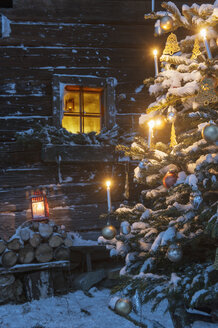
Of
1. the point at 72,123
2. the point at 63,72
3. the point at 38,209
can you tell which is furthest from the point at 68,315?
the point at 63,72

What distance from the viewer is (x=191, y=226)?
3.11m

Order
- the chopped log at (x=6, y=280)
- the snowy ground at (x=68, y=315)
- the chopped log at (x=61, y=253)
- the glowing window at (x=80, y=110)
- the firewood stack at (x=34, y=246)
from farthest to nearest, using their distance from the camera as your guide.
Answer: the glowing window at (x=80, y=110)
the chopped log at (x=61, y=253)
the firewood stack at (x=34, y=246)
the chopped log at (x=6, y=280)
the snowy ground at (x=68, y=315)

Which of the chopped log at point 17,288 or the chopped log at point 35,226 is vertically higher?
the chopped log at point 35,226

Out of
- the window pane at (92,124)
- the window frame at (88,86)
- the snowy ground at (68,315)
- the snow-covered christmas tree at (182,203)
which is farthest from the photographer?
the window pane at (92,124)

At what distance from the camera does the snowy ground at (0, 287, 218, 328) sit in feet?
11.2

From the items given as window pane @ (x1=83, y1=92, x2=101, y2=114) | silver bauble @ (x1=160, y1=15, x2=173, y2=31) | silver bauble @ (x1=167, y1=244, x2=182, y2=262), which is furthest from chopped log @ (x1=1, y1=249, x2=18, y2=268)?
silver bauble @ (x1=160, y1=15, x2=173, y2=31)

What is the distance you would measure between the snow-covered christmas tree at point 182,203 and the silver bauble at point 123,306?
0.30 ft

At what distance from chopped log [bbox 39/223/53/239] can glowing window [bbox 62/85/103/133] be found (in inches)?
76.6

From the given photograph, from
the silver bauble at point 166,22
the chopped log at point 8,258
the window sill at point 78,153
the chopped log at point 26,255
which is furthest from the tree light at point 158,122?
the chopped log at point 8,258

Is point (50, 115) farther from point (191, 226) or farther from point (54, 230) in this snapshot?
point (191, 226)

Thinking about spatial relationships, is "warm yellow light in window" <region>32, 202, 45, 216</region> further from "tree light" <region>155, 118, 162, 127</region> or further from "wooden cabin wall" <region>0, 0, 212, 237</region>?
"tree light" <region>155, 118, 162, 127</region>

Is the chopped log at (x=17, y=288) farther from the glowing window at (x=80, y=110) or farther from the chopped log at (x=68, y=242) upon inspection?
the glowing window at (x=80, y=110)

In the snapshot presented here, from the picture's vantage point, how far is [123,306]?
119 inches

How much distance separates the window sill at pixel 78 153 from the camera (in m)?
5.10
